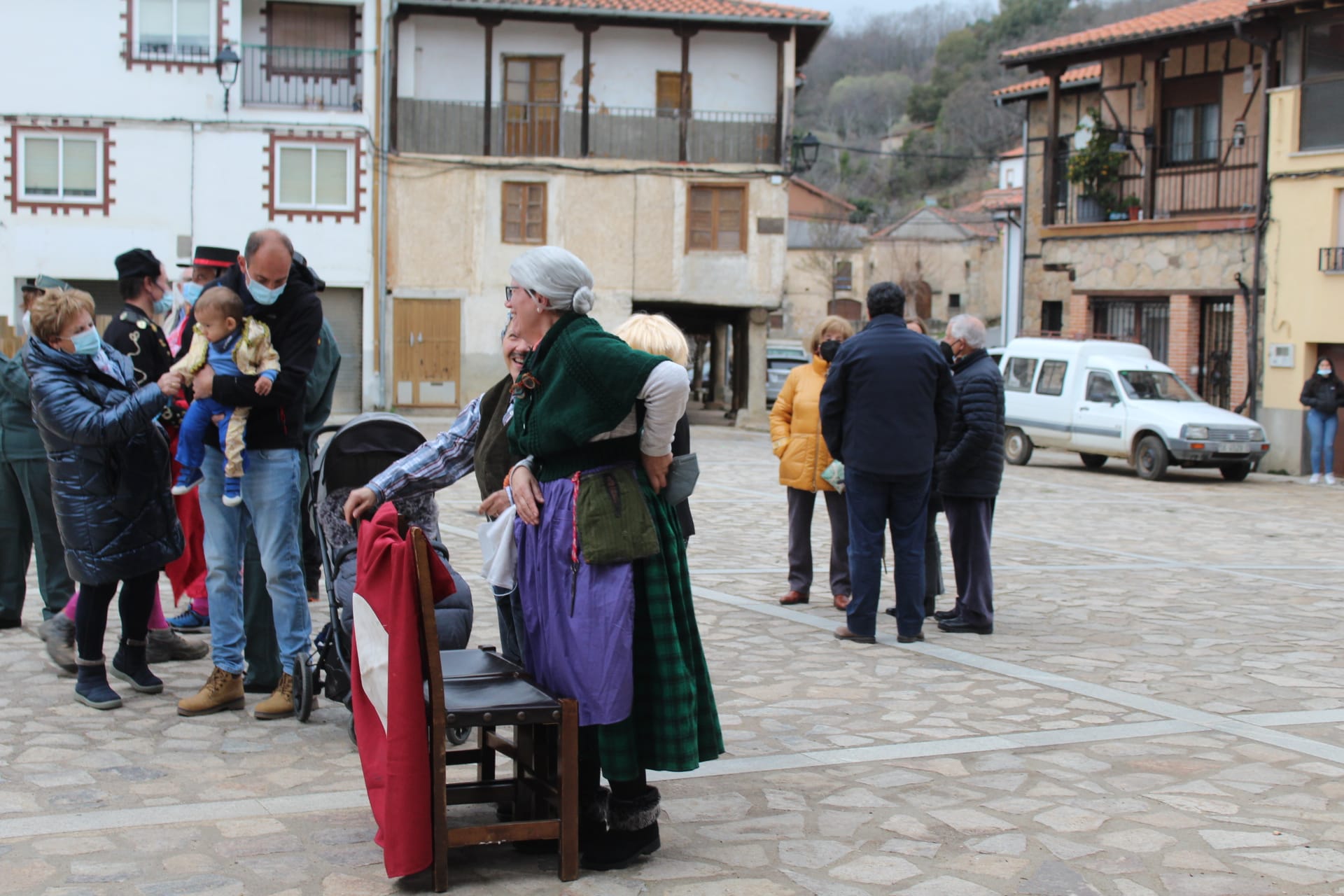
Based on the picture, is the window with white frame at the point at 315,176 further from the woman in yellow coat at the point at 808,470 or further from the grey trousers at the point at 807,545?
the grey trousers at the point at 807,545

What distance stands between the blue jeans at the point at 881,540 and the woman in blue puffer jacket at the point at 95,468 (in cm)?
361

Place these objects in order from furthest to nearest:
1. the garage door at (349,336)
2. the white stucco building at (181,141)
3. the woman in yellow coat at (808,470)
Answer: the garage door at (349,336)
the white stucco building at (181,141)
the woman in yellow coat at (808,470)

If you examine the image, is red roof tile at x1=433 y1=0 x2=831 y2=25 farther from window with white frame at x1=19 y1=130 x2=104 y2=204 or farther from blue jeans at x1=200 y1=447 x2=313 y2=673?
blue jeans at x1=200 y1=447 x2=313 y2=673

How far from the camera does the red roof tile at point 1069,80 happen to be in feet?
96.8

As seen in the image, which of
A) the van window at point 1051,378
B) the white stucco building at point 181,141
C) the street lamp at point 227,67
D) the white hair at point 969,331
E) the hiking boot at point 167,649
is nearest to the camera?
the hiking boot at point 167,649

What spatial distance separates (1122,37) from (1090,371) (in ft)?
28.7

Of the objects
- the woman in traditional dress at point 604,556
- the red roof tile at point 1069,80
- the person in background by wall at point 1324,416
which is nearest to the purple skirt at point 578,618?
the woman in traditional dress at point 604,556

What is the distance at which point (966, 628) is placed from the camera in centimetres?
834

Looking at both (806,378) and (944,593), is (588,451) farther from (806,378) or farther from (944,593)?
(944,593)

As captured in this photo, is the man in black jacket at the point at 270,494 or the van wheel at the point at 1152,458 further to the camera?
the van wheel at the point at 1152,458

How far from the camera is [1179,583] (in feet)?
34.1

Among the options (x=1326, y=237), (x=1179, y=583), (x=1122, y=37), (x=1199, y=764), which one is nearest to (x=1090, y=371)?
(x=1326, y=237)

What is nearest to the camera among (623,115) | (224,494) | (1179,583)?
(224,494)

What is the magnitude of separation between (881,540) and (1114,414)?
14483 millimetres
